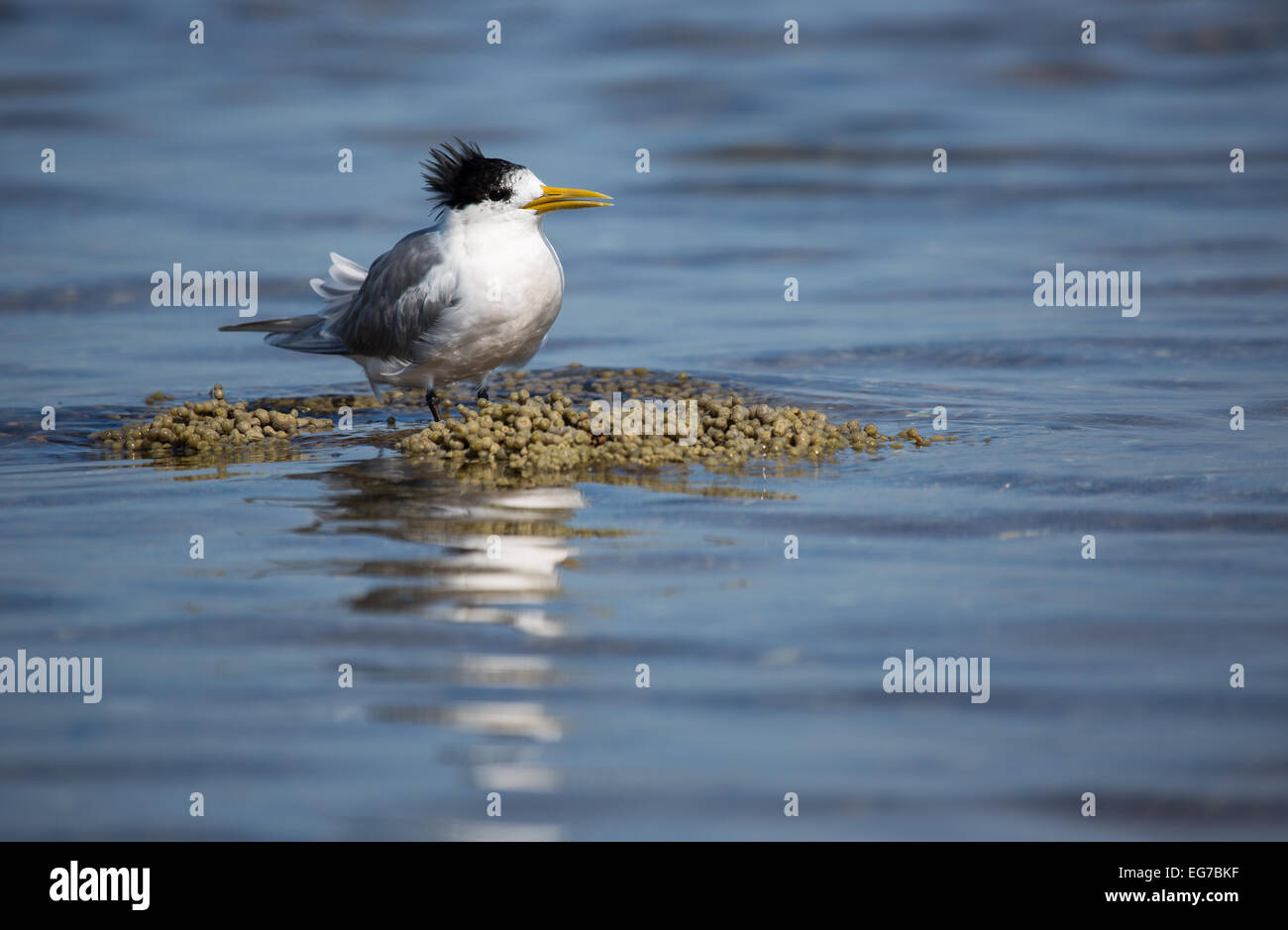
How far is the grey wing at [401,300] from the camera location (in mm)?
6258

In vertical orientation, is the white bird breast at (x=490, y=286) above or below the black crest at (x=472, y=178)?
below

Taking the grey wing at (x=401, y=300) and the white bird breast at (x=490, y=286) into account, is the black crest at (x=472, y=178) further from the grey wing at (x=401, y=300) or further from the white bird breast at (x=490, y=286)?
the grey wing at (x=401, y=300)

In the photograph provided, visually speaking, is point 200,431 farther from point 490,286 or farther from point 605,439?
point 605,439

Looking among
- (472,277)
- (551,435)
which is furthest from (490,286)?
(551,435)

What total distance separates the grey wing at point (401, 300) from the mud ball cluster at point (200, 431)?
53 centimetres

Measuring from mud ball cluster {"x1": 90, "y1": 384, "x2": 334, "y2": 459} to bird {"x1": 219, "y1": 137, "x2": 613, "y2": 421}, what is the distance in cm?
61

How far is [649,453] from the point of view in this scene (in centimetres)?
570

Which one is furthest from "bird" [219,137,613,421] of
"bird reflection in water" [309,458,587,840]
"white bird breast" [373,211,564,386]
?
"bird reflection in water" [309,458,587,840]

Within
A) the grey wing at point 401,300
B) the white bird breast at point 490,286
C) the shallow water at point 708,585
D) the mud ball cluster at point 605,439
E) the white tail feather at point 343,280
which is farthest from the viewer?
the white tail feather at point 343,280

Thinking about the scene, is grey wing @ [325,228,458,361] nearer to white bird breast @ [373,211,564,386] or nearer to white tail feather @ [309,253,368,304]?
white bird breast @ [373,211,564,386]

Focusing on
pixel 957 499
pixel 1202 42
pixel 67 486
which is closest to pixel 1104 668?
pixel 957 499

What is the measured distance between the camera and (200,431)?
6320 mm

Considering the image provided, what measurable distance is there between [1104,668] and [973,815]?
86cm

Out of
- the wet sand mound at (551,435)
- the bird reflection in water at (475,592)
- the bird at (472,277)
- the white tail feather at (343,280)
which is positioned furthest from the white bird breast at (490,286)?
the white tail feather at (343,280)
